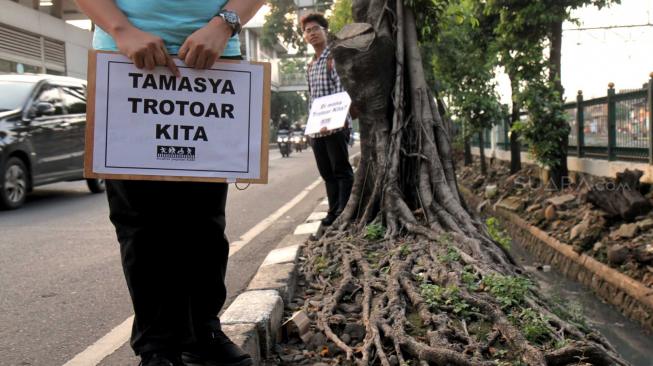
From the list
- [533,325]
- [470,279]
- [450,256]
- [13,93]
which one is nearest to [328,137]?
[450,256]

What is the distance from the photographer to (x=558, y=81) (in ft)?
28.5

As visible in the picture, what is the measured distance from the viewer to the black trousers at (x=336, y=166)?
5.37 m

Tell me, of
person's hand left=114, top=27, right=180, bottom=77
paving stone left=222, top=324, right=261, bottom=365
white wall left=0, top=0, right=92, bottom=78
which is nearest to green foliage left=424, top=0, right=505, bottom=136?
paving stone left=222, top=324, right=261, bottom=365

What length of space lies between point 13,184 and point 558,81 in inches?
284

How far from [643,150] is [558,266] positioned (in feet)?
6.11

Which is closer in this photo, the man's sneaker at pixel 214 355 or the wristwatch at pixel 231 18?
the wristwatch at pixel 231 18

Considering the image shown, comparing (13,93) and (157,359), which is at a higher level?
(13,93)

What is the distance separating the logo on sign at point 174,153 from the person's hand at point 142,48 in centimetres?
25

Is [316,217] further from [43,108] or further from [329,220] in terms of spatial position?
[43,108]

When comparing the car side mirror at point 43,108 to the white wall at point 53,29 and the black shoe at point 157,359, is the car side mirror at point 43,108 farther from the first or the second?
the white wall at point 53,29

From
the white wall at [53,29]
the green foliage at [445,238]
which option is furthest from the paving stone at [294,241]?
the white wall at [53,29]

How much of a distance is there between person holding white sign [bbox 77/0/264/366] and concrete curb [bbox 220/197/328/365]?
346 millimetres

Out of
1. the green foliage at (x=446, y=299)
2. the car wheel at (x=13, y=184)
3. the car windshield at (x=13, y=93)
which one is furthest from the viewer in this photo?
the car windshield at (x=13, y=93)

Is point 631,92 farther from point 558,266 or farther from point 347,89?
point 347,89
